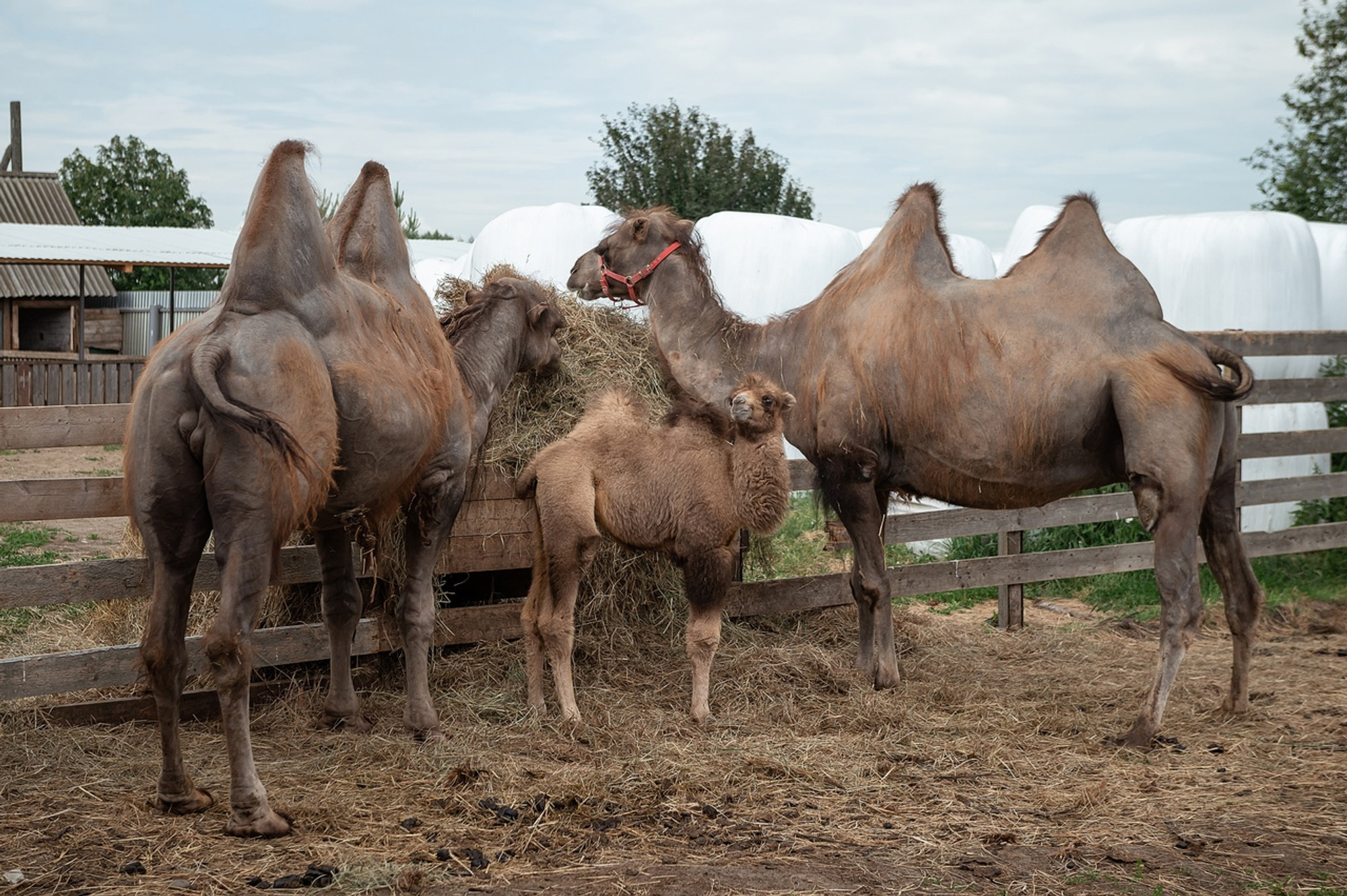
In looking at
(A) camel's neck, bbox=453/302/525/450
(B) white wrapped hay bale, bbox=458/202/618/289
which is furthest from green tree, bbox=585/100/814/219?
(A) camel's neck, bbox=453/302/525/450

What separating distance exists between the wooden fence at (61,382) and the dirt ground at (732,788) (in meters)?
17.8

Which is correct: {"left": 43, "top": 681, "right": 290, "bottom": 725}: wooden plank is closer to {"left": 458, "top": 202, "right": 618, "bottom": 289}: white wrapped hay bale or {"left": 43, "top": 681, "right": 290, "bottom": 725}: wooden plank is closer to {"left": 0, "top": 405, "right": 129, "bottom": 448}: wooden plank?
{"left": 0, "top": 405, "right": 129, "bottom": 448}: wooden plank

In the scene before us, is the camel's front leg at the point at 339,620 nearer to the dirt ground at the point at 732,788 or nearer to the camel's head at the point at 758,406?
the dirt ground at the point at 732,788

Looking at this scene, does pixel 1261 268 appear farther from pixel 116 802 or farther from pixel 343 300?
pixel 116 802

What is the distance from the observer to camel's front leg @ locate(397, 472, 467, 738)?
17.9ft

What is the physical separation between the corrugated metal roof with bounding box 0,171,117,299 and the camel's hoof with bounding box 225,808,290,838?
29564 mm

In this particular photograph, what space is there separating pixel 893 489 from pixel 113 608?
4.21 meters

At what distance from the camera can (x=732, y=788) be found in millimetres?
4723

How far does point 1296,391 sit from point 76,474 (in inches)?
473

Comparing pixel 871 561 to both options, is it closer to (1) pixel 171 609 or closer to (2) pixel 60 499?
(1) pixel 171 609

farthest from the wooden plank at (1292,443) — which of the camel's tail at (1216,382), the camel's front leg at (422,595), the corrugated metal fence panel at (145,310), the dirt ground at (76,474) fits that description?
the corrugated metal fence panel at (145,310)

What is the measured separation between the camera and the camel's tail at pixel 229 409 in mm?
3986

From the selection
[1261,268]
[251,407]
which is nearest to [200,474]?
[251,407]

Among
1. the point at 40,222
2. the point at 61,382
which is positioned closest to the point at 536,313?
the point at 61,382
